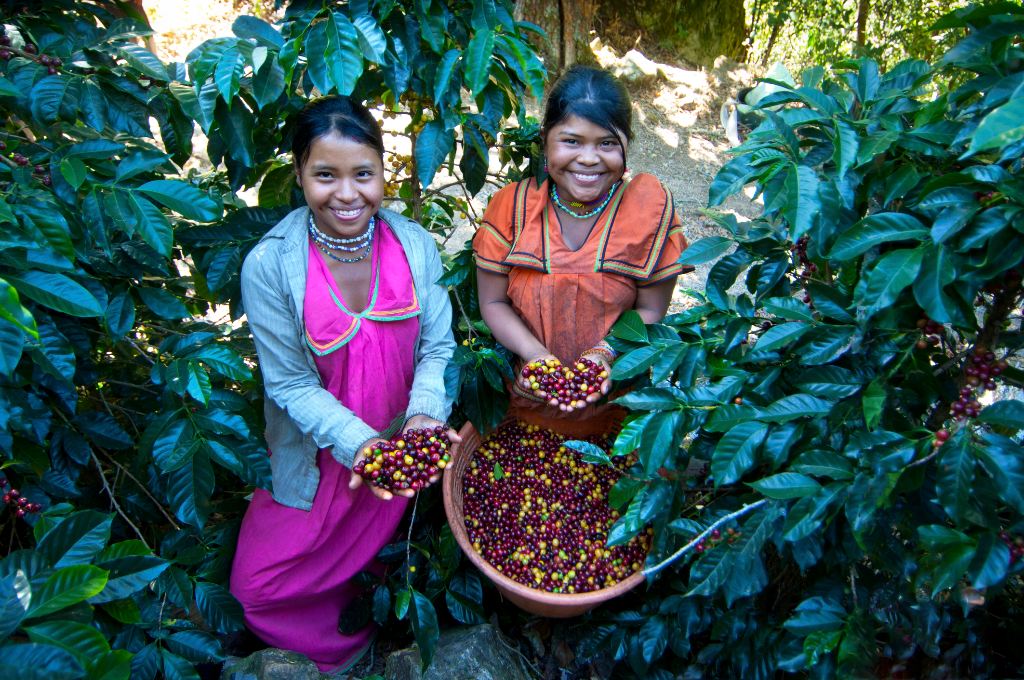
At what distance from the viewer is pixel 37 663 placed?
45.3 inches

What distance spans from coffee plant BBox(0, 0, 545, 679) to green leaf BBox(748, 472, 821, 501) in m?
0.85

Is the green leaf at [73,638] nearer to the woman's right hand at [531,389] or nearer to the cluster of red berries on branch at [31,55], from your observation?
the woman's right hand at [531,389]

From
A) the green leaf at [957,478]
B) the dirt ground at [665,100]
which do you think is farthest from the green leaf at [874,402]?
the dirt ground at [665,100]

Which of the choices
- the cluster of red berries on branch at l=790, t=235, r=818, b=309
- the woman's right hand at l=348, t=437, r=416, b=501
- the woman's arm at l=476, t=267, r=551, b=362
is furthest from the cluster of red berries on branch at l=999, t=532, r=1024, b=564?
the woman's right hand at l=348, t=437, r=416, b=501

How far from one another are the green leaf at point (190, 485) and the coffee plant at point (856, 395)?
1.01 metres

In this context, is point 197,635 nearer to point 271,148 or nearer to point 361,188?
point 361,188

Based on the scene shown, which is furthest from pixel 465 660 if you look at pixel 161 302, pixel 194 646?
pixel 161 302

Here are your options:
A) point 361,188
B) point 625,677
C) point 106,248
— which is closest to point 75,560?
point 106,248

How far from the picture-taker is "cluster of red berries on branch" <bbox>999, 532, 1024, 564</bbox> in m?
1.42

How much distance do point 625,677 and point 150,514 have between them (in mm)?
1472

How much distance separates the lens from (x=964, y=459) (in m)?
1.33

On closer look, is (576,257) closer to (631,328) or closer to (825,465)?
(631,328)

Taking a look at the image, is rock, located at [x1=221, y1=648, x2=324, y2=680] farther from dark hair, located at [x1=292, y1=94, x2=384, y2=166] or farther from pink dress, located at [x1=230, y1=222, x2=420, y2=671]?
dark hair, located at [x1=292, y1=94, x2=384, y2=166]

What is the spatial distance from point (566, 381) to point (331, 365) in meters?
0.66
